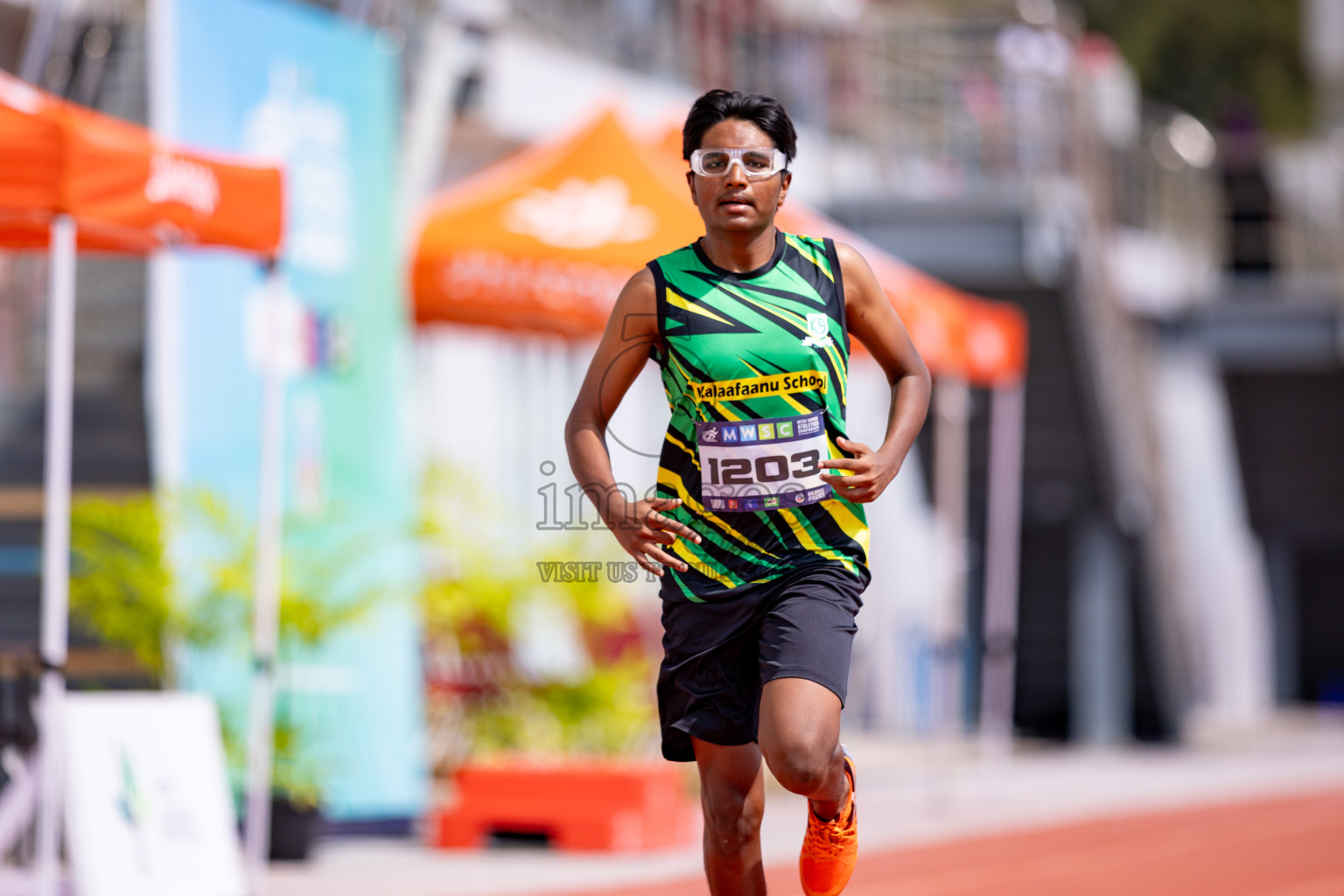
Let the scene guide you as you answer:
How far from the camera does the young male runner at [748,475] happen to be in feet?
14.2

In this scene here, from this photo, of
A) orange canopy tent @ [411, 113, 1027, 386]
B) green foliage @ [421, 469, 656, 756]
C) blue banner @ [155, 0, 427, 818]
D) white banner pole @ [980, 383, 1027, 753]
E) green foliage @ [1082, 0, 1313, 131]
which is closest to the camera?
blue banner @ [155, 0, 427, 818]

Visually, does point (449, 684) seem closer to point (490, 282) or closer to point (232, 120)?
point (490, 282)

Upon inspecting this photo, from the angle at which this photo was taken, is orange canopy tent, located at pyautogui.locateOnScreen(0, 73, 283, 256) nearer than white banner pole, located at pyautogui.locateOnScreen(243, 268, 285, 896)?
Yes

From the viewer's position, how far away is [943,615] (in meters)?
12.9

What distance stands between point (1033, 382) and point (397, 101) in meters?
6.36

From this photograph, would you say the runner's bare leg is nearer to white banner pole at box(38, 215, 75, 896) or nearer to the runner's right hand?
the runner's right hand

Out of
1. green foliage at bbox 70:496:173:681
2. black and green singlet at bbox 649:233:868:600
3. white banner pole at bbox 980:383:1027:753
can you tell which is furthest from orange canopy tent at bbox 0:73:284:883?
white banner pole at bbox 980:383:1027:753

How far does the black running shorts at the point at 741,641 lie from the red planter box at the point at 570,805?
5.56 metres

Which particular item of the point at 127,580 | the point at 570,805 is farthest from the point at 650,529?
the point at 570,805

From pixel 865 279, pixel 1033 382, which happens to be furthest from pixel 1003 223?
pixel 865 279

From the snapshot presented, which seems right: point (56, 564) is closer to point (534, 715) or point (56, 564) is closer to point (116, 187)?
point (116, 187)

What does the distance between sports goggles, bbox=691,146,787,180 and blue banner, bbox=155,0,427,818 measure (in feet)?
17.0

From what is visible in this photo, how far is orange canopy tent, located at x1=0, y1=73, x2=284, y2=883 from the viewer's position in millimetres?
6277

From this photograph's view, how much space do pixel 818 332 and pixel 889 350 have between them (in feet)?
0.86
